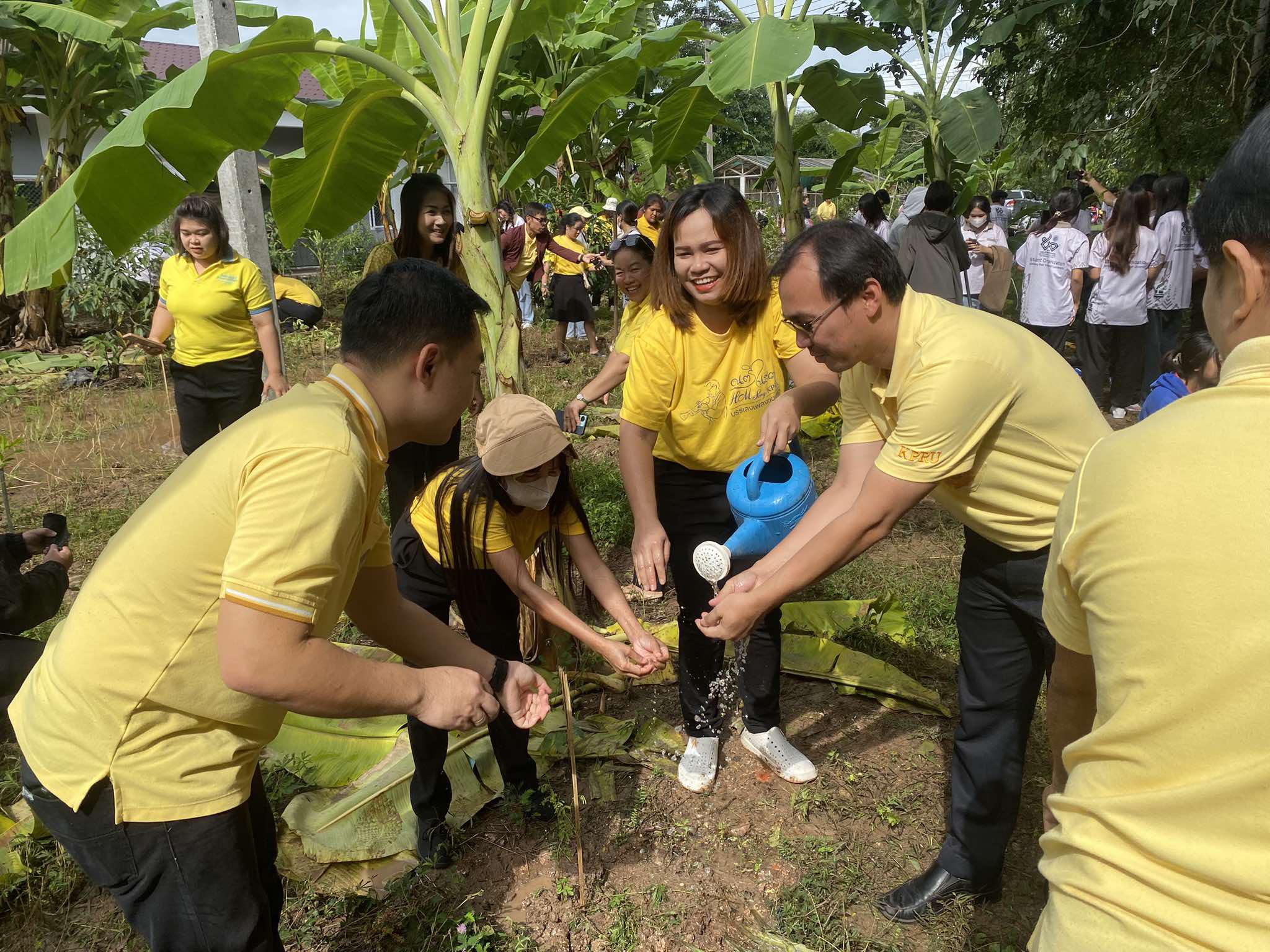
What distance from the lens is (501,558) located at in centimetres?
244

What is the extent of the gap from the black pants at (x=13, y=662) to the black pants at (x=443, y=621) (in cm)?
124

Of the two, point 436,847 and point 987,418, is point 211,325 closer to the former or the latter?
point 436,847

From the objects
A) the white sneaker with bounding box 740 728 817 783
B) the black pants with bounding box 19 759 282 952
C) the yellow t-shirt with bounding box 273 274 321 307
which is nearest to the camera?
the black pants with bounding box 19 759 282 952

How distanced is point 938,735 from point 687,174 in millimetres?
11797

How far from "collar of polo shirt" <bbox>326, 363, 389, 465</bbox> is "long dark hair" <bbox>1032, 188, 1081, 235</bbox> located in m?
7.04

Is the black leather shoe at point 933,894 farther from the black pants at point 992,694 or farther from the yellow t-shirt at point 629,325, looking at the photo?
the yellow t-shirt at point 629,325

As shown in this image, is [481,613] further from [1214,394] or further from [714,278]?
[1214,394]

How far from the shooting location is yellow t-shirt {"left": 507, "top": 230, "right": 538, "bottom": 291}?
357 inches

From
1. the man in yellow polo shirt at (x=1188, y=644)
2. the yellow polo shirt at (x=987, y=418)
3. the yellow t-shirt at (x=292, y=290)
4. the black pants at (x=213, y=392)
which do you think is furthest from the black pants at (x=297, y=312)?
the man in yellow polo shirt at (x=1188, y=644)

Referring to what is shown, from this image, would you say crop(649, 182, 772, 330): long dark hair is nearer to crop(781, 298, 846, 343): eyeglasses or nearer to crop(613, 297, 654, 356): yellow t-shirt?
crop(781, 298, 846, 343): eyeglasses

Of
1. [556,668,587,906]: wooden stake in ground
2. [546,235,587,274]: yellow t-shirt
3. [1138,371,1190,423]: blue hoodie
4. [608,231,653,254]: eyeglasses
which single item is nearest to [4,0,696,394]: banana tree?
[608,231,653,254]: eyeglasses

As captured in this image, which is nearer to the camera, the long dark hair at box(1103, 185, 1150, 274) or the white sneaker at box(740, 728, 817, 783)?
the white sneaker at box(740, 728, 817, 783)

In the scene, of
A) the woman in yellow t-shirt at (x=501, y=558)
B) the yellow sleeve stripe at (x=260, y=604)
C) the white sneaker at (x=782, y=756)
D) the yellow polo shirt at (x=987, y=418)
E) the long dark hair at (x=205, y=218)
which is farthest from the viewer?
the long dark hair at (x=205, y=218)

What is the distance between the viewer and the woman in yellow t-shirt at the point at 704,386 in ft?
8.52
